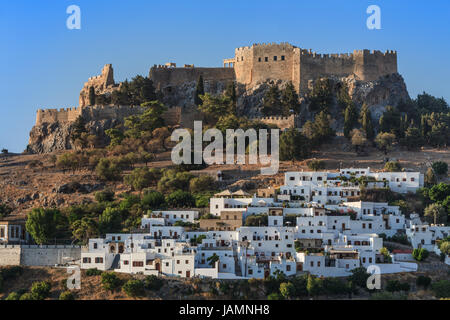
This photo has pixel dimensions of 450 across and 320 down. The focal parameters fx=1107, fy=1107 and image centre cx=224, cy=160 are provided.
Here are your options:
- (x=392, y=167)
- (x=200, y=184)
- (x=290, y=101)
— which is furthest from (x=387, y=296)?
(x=290, y=101)

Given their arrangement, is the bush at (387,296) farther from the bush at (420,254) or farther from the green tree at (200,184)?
the green tree at (200,184)

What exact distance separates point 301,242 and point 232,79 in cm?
2820

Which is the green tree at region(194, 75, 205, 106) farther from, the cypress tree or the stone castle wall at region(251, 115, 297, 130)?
the cypress tree

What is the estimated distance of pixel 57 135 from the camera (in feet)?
248

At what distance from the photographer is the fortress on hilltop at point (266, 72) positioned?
75.1 meters

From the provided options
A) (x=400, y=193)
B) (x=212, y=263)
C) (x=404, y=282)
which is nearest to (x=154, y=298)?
(x=212, y=263)

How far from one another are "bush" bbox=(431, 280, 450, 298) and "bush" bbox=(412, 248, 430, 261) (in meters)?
2.72

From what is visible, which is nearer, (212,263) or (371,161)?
(212,263)

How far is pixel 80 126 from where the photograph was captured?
2901 inches

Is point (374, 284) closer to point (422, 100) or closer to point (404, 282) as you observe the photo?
point (404, 282)

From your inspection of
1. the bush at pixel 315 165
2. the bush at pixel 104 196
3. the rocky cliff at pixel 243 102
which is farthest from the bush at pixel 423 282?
the rocky cliff at pixel 243 102

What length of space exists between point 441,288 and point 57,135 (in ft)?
116

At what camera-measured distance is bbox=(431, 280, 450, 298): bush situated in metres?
47.9

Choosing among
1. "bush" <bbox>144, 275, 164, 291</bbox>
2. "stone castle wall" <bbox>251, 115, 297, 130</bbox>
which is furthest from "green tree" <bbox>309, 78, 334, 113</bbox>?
"bush" <bbox>144, 275, 164, 291</bbox>
